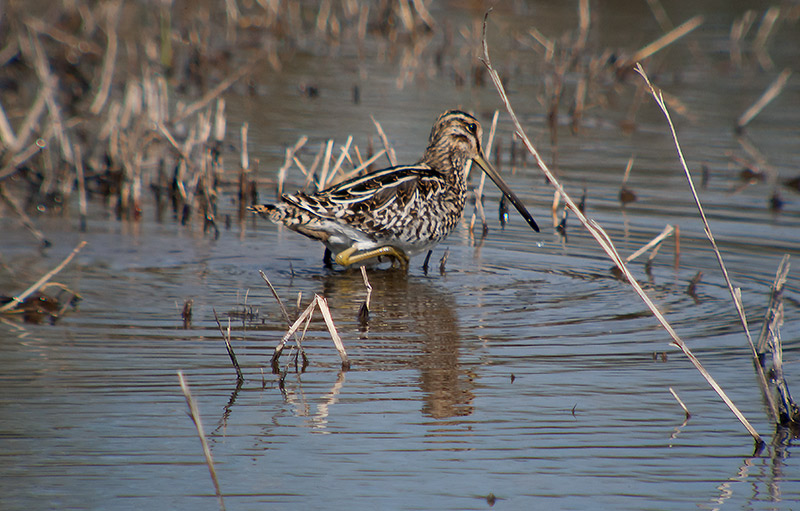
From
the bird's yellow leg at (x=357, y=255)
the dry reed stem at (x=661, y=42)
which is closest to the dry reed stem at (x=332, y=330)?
the bird's yellow leg at (x=357, y=255)

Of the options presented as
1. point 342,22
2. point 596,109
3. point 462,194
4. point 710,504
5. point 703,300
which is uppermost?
point 342,22

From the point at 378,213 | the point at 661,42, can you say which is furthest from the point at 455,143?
the point at 661,42

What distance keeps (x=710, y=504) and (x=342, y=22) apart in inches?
648

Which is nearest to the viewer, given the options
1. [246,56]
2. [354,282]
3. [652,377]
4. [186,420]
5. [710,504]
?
[710,504]

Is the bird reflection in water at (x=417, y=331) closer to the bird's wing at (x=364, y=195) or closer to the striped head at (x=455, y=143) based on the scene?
the bird's wing at (x=364, y=195)

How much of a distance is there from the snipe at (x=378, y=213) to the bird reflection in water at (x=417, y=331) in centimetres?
22

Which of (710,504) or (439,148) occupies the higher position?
(439,148)

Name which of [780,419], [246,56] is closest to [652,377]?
[780,419]

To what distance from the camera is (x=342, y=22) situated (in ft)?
64.1

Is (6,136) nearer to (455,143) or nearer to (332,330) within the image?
(455,143)

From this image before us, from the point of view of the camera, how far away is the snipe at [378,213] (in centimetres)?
720

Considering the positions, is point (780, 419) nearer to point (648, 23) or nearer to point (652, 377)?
point (652, 377)

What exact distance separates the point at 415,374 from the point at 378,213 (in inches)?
88.6

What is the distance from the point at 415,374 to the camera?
5250mm
